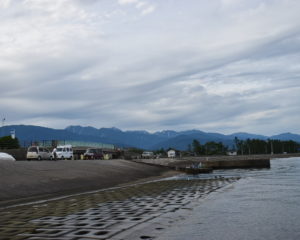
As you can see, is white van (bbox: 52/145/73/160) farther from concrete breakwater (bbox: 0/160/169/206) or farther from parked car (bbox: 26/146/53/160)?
concrete breakwater (bbox: 0/160/169/206)

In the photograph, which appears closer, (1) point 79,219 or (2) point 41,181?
(1) point 79,219

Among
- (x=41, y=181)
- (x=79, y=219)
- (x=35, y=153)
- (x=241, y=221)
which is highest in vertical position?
(x=35, y=153)

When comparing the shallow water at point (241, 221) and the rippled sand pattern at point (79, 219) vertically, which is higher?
the rippled sand pattern at point (79, 219)

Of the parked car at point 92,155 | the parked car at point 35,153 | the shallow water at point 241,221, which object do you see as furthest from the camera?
the parked car at point 92,155

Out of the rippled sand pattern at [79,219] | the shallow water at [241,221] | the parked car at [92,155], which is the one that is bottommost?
the shallow water at [241,221]

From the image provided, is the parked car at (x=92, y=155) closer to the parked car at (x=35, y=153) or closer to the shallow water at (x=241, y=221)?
the parked car at (x=35, y=153)

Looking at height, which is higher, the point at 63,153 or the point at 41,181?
the point at 63,153

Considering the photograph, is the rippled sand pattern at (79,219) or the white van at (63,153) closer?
the rippled sand pattern at (79,219)

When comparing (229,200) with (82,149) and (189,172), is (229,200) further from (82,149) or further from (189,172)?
(82,149)

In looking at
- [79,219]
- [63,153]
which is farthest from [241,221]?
[63,153]

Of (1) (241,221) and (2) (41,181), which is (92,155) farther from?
(1) (241,221)

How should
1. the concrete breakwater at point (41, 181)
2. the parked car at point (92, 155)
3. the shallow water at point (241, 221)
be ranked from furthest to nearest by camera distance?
the parked car at point (92, 155) < the concrete breakwater at point (41, 181) < the shallow water at point (241, 221)

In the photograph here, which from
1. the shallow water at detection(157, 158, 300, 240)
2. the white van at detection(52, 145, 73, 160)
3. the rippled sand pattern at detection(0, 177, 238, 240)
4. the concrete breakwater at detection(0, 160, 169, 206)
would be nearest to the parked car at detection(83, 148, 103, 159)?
the white van at detection(52, 145, 73, 160)

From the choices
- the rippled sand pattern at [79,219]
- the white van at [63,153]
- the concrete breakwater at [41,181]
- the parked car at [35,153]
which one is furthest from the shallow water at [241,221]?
the white van at [63,153]
